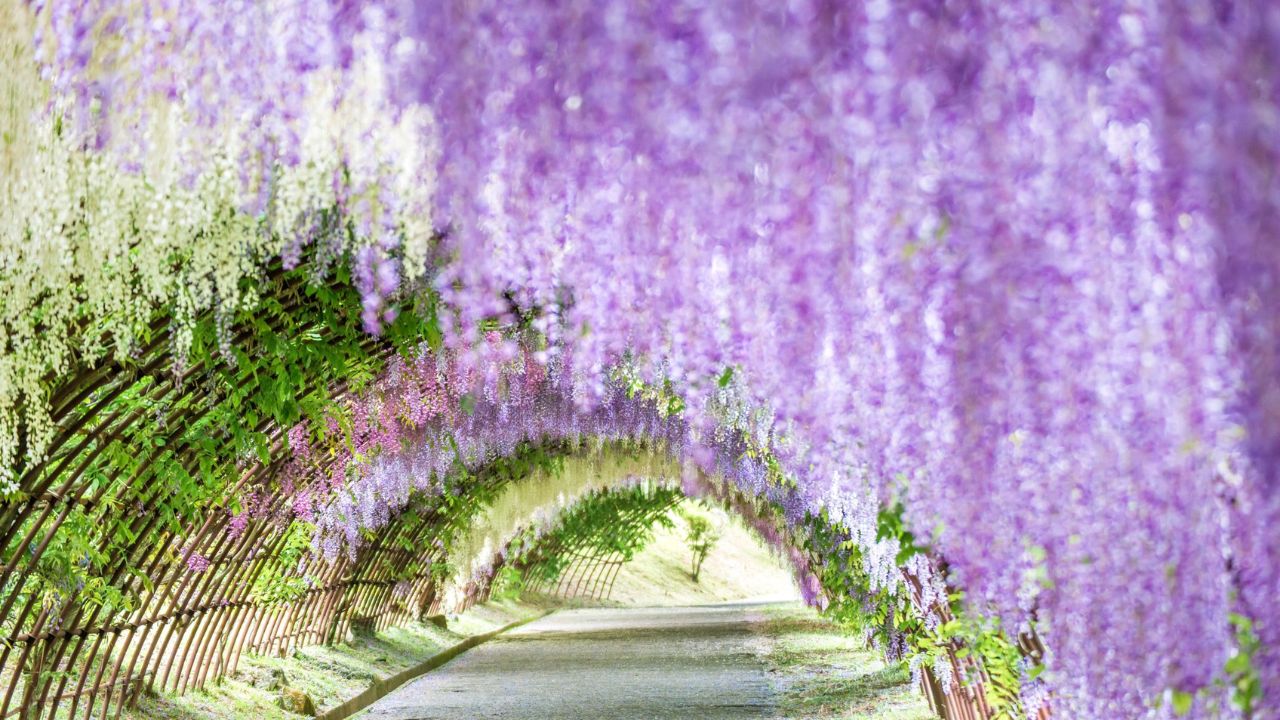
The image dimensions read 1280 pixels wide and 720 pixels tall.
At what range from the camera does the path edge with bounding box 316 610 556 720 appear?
9.44 meters

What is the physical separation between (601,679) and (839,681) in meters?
2.47

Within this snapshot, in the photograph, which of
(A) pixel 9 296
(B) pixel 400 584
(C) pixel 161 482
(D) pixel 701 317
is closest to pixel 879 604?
(C) pixel 161 482

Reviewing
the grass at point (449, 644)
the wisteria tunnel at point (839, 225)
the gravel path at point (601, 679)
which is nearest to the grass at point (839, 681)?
the grass at point (449, 644)

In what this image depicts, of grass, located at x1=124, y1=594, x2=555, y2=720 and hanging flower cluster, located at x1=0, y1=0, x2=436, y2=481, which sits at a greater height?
hanging flower cluster, located at x1=0, y1=0, x2=436, y2=481

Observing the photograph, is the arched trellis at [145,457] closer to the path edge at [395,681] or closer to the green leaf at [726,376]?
the green leaf at [726,376]

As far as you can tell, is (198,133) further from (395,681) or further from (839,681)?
(395,681)

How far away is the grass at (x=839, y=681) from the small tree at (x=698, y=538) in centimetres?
1743

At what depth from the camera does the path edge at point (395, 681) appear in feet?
31.0

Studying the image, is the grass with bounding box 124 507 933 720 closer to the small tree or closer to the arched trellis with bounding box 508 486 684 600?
the arched trellis with bounding box 508 486 684 600

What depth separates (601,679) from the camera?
1177cm

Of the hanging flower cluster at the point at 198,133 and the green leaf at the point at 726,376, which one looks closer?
the hanging flower cluster at the point at 198,133

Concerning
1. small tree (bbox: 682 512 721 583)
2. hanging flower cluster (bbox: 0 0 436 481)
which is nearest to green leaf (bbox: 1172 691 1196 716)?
hanging flower cluster (bbox: 0 0 436 481)

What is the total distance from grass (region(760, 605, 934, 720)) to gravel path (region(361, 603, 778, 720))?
0.24 m

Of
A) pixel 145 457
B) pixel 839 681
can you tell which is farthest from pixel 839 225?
pixel 839 681
